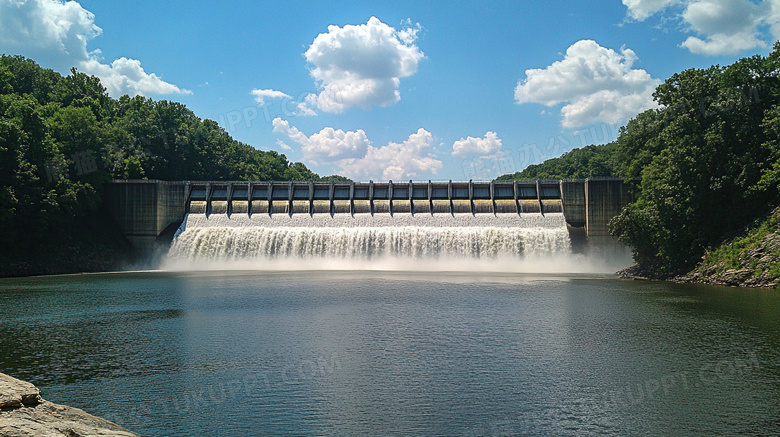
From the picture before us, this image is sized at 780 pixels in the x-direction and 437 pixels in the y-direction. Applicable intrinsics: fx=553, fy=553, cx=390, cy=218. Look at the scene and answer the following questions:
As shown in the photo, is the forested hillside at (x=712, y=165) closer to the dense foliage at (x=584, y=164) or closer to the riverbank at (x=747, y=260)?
the riverbank at (x=747, y=260)

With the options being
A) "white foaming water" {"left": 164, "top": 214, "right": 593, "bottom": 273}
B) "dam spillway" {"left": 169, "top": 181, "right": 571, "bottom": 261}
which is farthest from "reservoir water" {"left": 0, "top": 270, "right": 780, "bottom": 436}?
"dam spillway" {"left": 169, "top": 181, "right": 571, "bottom": 261}

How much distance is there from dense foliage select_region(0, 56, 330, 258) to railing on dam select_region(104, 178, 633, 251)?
403 centimetres

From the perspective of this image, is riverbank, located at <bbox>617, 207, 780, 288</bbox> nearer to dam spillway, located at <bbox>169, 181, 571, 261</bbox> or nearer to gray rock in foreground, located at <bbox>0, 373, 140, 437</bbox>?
dam spillway, located at <bbox>169, 181, 571, 261</bbox>

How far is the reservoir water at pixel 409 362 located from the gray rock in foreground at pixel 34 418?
1526 mm

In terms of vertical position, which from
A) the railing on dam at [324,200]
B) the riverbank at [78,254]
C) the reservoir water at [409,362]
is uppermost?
the railing on dam at [324,200]

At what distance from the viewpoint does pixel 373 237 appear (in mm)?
47781

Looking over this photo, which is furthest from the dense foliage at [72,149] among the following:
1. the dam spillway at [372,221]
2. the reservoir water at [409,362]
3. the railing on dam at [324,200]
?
the reservoir water at [409,362]

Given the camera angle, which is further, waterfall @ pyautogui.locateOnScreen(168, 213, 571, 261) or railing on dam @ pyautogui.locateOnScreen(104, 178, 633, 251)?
railing on dam @ pyautogui.locateOnScreen(104, 178, 633, 251)

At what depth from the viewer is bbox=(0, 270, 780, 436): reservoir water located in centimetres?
959

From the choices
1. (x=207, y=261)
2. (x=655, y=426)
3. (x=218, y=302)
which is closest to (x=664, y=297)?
(x=655, y=426)

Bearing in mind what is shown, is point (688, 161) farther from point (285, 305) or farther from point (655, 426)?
point (655, 426)

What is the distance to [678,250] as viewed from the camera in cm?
3406

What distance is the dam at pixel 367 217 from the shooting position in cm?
4594

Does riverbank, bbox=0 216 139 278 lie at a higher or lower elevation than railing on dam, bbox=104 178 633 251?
lower
